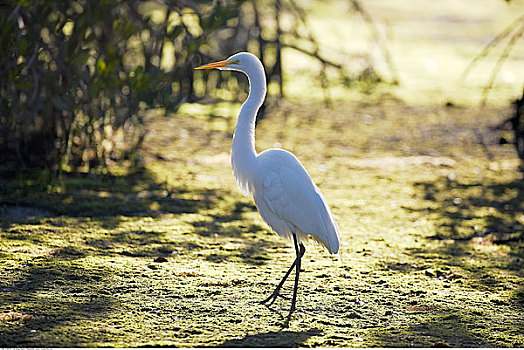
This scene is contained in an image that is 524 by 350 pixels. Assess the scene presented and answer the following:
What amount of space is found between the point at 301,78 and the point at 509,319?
8.00m

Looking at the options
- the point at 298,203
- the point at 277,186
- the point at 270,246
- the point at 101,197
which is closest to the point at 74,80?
the point at 101,197

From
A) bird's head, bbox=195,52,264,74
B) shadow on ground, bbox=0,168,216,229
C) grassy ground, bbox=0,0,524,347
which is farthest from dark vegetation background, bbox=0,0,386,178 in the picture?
bird's head, bbox=195,52,264,74

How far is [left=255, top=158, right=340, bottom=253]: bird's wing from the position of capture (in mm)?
3598

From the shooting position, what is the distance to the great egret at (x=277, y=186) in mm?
3611

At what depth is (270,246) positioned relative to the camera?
15.3 feet

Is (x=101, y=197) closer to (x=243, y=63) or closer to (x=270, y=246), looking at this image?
(x=270, y=246)

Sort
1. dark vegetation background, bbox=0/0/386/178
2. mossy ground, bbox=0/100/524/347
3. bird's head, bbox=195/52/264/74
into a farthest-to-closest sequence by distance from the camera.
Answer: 1. dark vegetation background, bbox=0/0/386/178
2. bird's head, bbox=195/52/264/74
3. mossy ground, bbox=0/100/524/347

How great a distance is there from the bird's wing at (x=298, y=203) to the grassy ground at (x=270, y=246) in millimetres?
370

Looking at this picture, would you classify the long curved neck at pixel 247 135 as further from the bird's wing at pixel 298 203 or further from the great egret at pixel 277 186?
the bird's wing at pixel 298 203

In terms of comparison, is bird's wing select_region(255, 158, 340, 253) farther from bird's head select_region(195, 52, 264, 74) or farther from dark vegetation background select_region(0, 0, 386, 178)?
dark vegetation background select_region(0, 0, 386, 178)

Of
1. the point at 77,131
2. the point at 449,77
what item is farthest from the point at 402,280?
the point at 449,77

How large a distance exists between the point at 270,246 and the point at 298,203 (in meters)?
1.10

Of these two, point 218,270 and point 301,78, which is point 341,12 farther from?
point 218,270

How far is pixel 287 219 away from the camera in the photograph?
367 centimetres
